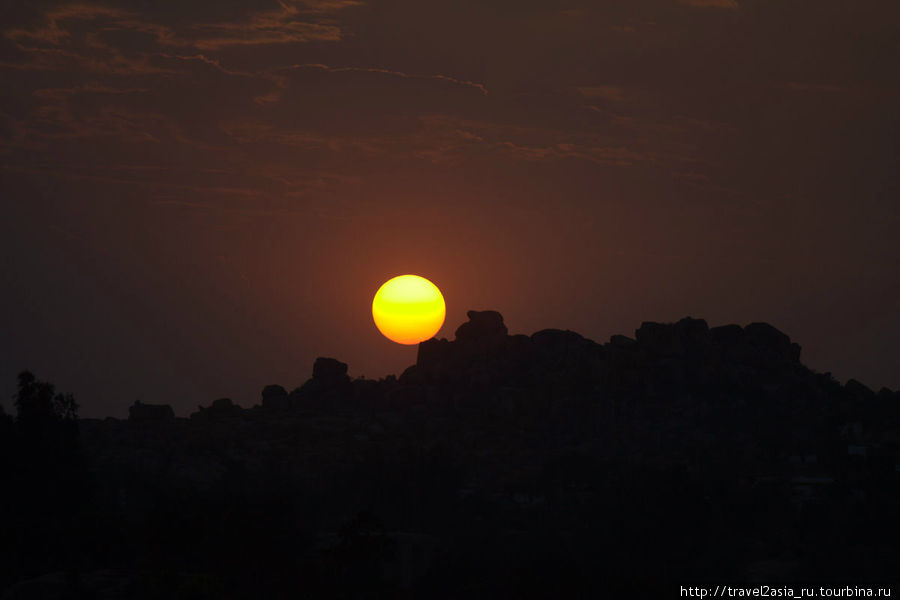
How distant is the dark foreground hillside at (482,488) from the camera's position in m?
65.8

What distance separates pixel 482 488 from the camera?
14400 cm

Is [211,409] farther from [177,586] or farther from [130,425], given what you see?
[177,586]

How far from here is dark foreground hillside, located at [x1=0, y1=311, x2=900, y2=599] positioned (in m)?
65.8

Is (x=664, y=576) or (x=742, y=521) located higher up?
(x=742, y=521)

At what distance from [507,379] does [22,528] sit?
12809cm

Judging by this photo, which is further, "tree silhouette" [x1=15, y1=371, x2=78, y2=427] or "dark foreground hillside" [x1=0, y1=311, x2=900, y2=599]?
"tree silhouette" [x1=15, y1=371, x2=78, y2=427]

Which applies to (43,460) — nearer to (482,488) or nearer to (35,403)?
(35,403)

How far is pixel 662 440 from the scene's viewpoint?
571ft

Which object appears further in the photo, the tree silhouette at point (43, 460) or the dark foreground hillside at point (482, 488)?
the tree silhouette at point (43, 460)

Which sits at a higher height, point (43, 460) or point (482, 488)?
point (482, 488)

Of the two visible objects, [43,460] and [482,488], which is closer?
[43,460]

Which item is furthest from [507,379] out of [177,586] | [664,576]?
[177,586]

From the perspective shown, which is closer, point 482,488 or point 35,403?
point 35,403

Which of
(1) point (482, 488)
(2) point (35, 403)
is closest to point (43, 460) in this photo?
(2) point (35, 403)
